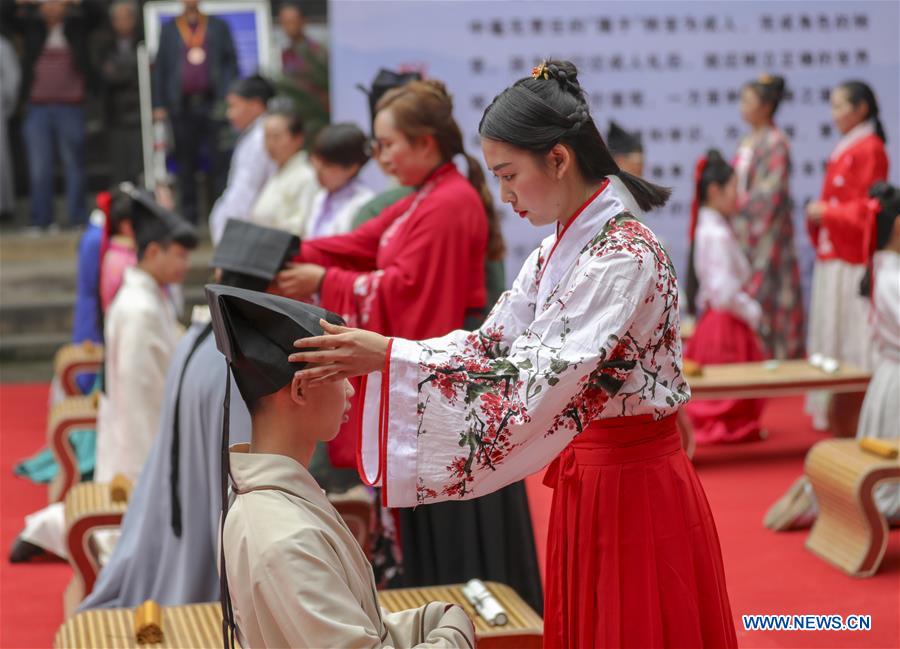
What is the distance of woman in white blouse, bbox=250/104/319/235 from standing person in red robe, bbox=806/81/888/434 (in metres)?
2.52

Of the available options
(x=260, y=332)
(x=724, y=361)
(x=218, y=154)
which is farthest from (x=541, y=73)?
(x=218, y=154)

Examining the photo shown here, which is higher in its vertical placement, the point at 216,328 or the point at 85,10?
the point at 85,10

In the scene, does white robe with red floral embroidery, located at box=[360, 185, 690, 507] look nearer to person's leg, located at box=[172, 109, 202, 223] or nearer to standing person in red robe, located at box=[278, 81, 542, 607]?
standing person in red robe, located at box=[278, 81, 542, 607]

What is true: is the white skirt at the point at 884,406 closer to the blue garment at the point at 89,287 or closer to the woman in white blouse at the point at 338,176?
the woman in white blouse at the point at 338,176

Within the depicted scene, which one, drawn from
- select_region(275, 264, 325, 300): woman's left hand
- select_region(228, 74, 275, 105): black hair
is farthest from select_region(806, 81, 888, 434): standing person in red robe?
select_region(275, 264, 325, 300): woman's left hand

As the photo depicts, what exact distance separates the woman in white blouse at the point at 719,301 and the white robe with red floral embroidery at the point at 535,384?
4083mm

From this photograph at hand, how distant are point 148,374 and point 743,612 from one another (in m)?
2.00

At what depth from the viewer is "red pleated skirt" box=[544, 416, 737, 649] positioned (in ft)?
6.67

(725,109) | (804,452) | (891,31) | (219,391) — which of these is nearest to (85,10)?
(725,109)

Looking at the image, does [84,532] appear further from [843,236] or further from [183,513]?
[843,236]

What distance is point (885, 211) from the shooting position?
4629mm

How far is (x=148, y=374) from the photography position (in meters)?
4.08

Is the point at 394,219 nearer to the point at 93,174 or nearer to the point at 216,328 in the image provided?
the point at 216,328

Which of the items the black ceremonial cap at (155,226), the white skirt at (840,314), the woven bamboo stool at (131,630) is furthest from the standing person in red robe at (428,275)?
the white skirt at (840,314)
